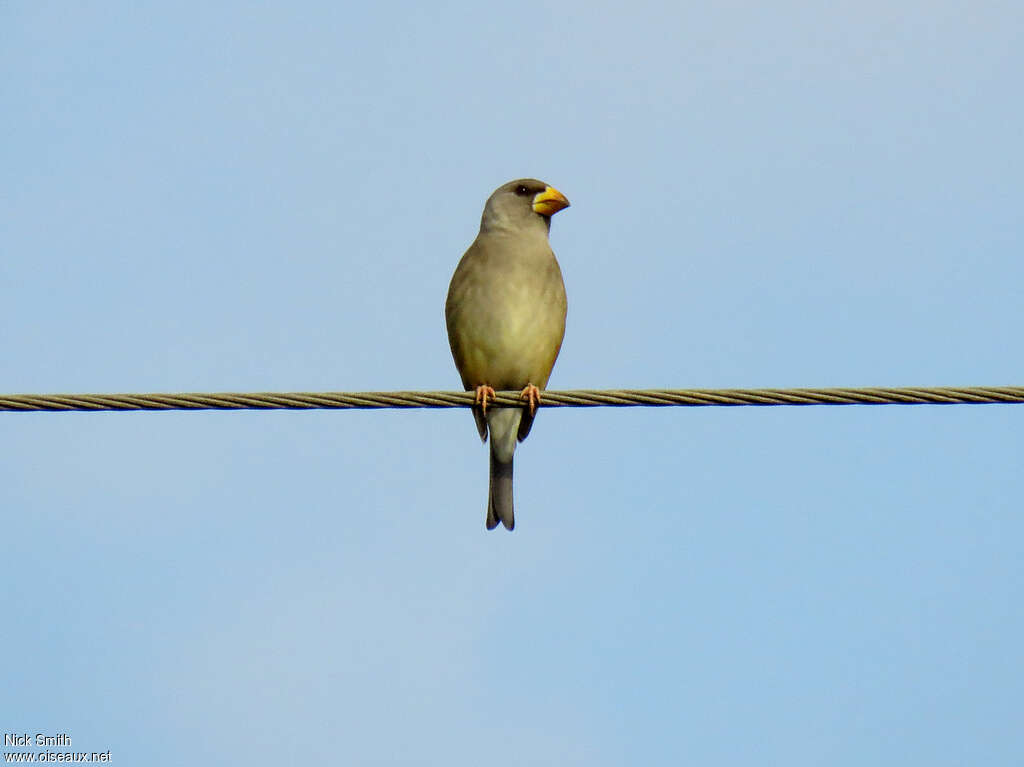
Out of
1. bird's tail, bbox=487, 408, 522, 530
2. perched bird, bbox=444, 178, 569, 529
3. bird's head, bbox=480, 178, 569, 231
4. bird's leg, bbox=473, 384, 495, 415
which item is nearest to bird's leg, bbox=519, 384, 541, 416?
A: bird's leg, bbox=473, 384, 495, 415

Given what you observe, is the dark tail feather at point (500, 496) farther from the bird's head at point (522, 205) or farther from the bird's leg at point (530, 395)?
the bird's head at point (522, 205)

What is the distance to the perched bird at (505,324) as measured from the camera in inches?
288

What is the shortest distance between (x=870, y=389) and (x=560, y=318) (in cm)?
262

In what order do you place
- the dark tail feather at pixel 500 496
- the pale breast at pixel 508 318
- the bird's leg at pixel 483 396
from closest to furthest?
the bird's leg at pixel 483 396
the pale breast at pixel 508 318
the dark tail feather at pixel 500 496

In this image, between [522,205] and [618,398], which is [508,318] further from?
[618,398]

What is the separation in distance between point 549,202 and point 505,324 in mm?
954

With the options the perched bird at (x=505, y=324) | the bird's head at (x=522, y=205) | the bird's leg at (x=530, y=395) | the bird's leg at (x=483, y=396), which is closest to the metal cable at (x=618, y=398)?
the bird's leg at (x=483, y=396)

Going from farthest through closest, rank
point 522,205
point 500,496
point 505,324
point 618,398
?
point 522,205
point 500,496
point 505,324
point 618,398

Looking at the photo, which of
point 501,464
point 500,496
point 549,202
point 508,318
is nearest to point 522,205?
point 549,202

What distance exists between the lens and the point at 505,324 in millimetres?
7289

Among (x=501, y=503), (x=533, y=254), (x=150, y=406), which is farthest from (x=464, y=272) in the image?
(x=150, y=406)

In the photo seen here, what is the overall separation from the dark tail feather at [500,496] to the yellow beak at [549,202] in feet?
4.31

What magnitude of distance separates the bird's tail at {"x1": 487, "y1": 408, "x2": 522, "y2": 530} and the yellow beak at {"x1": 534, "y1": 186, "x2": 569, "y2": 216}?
114cm

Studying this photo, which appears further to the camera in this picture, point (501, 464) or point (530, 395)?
point (501, 464)
